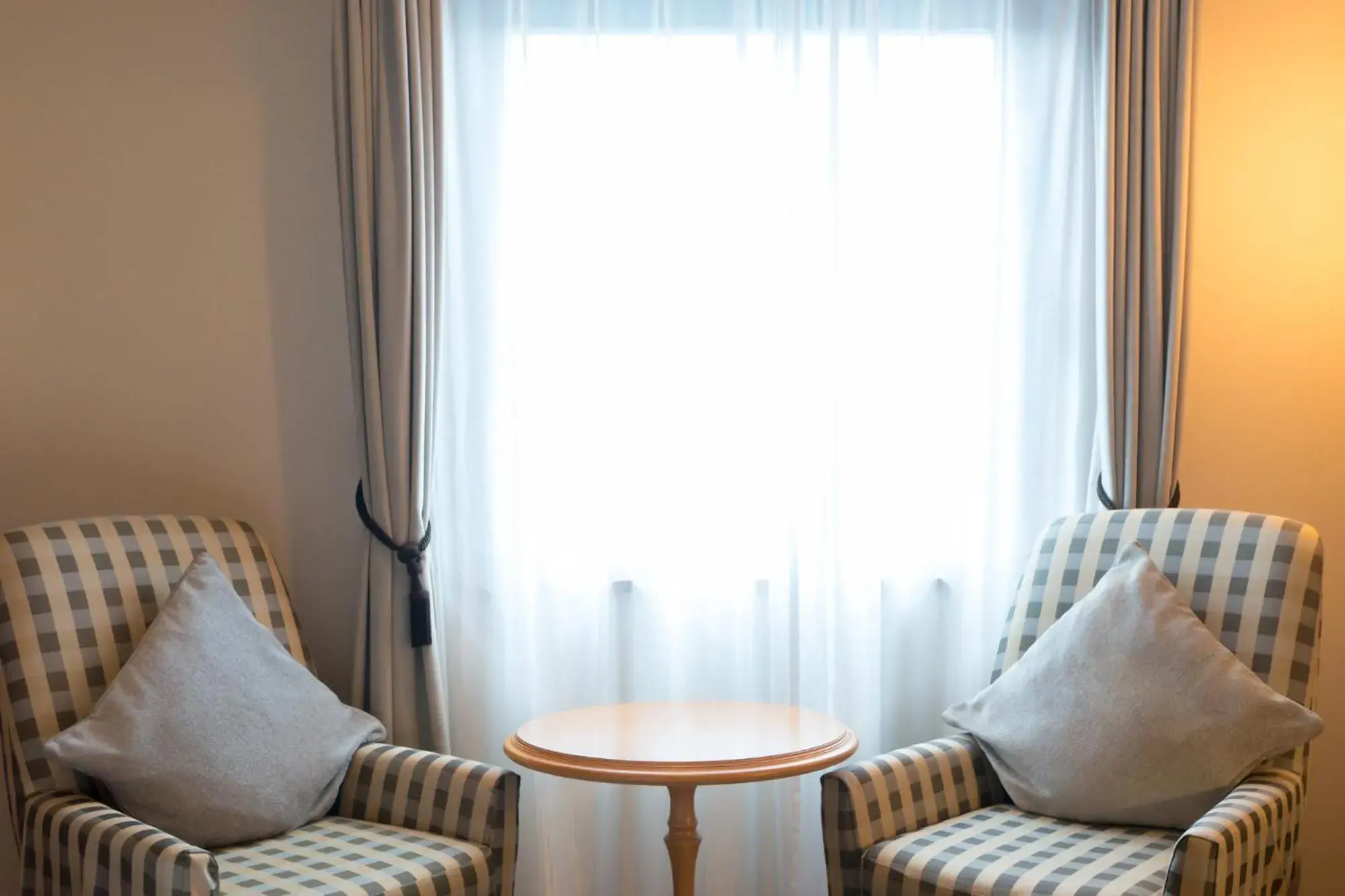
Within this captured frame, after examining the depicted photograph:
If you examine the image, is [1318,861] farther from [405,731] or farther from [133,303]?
[133,303]

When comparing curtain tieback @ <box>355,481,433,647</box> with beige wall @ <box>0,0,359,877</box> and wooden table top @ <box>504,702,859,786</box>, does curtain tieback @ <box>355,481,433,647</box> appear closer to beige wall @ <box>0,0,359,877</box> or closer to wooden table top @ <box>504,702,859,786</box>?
beige wall @ <box>0,0,359,877</box>

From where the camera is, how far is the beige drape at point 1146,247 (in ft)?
9.27

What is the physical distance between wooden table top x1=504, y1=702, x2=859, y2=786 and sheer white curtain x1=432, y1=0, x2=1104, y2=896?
0.99 ft

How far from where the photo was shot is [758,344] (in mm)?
2920

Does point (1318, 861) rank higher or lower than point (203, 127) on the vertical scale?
lower

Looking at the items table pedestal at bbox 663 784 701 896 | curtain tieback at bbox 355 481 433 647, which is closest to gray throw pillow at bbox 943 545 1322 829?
table pedestal at bbox 663 784 701 896

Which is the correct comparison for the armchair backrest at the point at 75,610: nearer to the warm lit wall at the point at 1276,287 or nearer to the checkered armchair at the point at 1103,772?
the checkered armchair at the point at 1103,772

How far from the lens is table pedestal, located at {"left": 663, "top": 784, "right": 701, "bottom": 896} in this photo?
238 cm

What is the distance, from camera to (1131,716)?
2.32 m

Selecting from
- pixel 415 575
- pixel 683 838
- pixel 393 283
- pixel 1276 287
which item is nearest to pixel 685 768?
pixel 683 838

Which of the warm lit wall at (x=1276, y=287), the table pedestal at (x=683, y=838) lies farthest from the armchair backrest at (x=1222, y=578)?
the table pedestal at (x=683, y=838)

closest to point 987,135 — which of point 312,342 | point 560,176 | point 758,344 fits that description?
point 758,344

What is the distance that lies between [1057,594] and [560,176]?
1.48 m

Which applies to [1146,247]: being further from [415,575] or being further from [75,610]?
[75,610]
